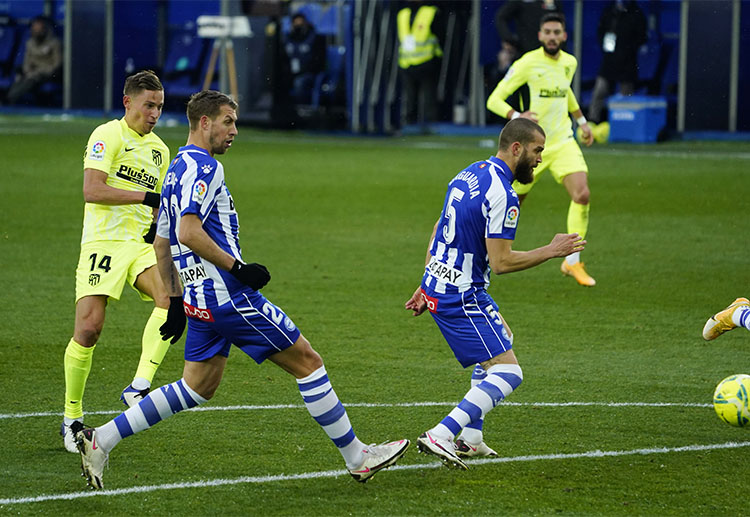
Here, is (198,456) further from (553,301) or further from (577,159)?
(577,159)

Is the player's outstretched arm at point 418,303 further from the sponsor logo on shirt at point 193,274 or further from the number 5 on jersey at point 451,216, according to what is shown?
the sponsor logo on shirt at point 193,274

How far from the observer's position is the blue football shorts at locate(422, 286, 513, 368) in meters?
Result: 5.65

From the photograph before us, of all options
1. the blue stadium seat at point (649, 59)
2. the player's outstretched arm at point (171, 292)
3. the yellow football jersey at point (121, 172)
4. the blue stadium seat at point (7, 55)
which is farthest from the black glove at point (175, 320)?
the blue stadium seat at point (7, 55)

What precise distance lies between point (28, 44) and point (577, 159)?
22.1m

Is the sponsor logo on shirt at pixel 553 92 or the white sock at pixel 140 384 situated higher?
the sponsor logo on shirt at pixel 553 92

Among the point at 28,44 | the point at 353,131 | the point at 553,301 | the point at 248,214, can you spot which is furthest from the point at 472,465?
the point at 28,44

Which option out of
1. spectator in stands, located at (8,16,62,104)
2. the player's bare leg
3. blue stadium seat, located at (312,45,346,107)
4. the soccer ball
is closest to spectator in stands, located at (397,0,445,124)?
blue stadium seat, located at (312,45,346,107)

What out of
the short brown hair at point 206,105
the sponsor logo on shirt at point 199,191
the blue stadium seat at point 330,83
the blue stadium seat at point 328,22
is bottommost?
the sponsor logo on shirt at point 199,191

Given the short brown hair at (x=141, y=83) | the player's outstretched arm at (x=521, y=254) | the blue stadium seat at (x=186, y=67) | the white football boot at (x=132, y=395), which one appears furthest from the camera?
the blue stadium seat at (x=186, y=67)

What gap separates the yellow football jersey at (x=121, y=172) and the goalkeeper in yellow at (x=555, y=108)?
205 inches

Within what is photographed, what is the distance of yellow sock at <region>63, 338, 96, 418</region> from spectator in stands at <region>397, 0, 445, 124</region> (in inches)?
758

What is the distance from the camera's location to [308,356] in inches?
211

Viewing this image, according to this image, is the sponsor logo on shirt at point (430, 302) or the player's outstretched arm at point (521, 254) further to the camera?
the sponsor logo on shirt at point (430, 302)

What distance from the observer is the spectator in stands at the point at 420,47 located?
976 inches
